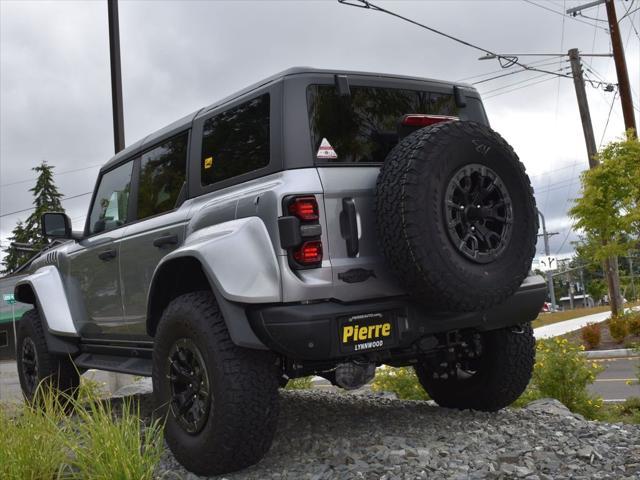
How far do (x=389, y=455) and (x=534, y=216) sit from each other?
154cm

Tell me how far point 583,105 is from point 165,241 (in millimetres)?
20692

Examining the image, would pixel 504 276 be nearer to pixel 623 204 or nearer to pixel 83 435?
pixel 83 435

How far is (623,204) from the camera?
20547 millimetres

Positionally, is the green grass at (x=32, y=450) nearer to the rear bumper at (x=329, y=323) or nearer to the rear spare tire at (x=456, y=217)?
the rear bumper at (x=329, y=323)

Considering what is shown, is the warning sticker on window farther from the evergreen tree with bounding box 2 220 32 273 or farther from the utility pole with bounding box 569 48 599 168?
the evergreen tree with bounding box 2 220 32 273

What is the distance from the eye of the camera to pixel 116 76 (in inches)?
522

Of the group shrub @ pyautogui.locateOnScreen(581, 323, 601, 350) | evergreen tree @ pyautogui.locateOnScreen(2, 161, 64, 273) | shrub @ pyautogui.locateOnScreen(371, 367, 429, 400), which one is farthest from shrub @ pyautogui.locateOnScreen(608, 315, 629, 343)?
evergreen tree @ pyautogui.locateOnScreen(2, 161, 64, 273)

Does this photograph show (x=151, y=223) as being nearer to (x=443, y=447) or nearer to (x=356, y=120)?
(x=356, y=120)

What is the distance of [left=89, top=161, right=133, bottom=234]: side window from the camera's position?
5.41 metres

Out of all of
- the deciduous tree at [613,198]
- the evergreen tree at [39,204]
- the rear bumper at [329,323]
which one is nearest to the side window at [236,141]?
the rear bumper at [329,323]

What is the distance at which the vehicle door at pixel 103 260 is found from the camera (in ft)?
17.0

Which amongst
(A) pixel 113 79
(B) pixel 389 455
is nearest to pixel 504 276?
(B) pixel 389 455

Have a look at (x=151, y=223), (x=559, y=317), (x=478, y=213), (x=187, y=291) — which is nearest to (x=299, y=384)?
(x=151, y=223)

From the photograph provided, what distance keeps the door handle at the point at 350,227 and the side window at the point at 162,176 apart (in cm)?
140
